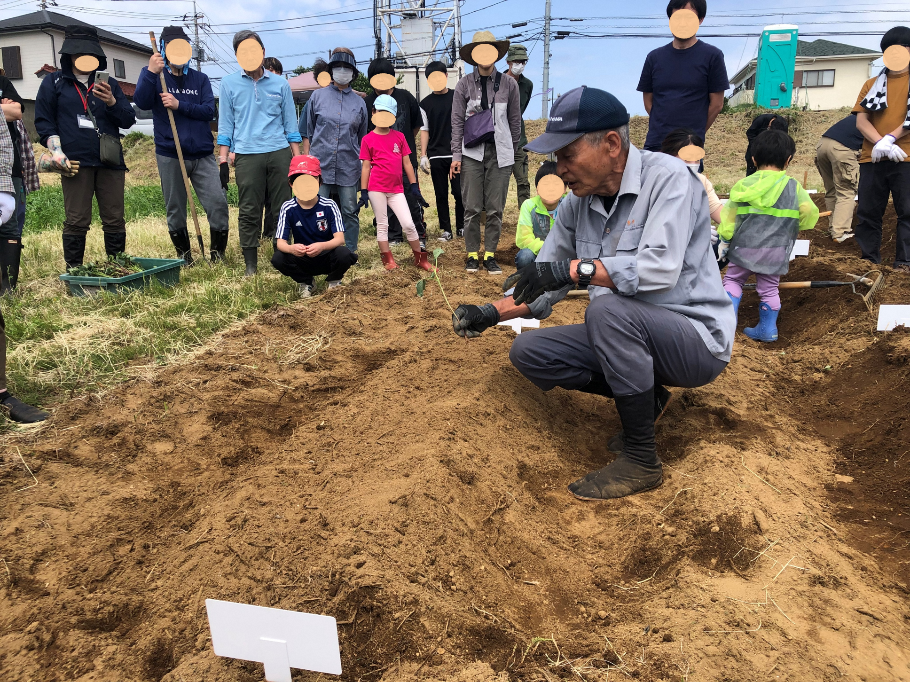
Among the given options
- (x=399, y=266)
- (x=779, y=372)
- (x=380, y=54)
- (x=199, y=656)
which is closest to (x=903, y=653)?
(x=199, y=656)

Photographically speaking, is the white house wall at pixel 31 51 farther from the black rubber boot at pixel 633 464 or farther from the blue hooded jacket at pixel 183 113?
the black rubber boot at pixel 633 464

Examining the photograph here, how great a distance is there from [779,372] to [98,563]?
3734 millimetres

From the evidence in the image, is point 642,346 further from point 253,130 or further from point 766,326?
point 253,130

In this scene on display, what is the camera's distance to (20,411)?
10.2ft

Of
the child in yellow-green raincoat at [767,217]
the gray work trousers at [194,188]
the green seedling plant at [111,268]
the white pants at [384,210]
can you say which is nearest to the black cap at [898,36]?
the child in yellow-green raincoat at [767,217]

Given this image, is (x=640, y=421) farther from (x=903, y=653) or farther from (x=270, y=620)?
(x=270, y=620)

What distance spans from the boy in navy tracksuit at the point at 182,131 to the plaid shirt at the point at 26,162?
37.8 inches

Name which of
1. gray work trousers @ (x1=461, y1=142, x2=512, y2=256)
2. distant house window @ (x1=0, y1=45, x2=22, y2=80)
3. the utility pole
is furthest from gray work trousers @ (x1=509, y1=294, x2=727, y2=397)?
distant house window @ (x1=0, y1=45, x2=22, y2=80)

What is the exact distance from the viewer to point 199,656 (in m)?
1.75

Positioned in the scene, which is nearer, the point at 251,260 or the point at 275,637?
the point at 275,637

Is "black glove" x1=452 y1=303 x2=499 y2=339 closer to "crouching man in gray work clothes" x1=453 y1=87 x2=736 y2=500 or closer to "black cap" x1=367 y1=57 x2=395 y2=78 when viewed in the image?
"crouching man in gray work clothes" x1=453 y1=87 x2=736 y2=500

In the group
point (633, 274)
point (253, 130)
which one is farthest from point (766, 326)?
point (253, 130)

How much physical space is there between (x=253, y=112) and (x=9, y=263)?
2.36 meters

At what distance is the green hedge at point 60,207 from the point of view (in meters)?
9.21
